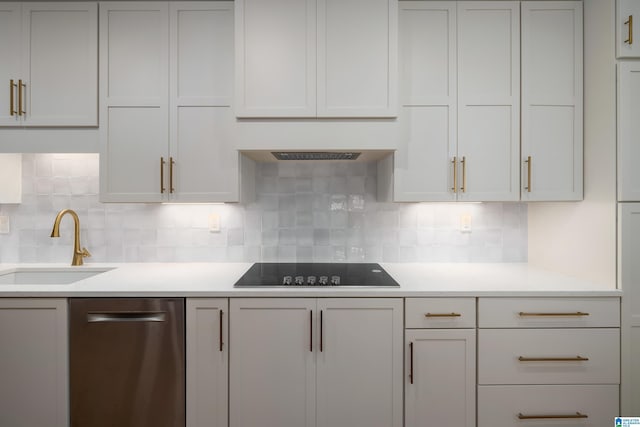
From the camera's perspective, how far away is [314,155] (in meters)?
2.08

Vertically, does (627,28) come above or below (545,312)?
above

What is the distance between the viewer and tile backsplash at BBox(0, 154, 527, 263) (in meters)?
2.33

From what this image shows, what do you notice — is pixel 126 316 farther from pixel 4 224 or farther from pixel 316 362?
pixel 4 224

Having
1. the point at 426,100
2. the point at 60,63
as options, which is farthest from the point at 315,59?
the point at 60,63

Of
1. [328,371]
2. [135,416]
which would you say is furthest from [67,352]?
[328,371]

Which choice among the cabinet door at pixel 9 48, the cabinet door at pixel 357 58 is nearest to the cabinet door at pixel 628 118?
the cabinet door at pixel 357 58

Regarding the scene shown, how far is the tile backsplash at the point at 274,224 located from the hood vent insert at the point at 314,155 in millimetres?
193

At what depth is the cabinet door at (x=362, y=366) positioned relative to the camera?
1704mm

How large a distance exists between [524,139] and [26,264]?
3.09m

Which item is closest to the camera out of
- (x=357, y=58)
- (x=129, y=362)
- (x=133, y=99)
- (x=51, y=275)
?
(x=129, y=362)

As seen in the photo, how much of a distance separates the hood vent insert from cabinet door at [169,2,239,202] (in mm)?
276

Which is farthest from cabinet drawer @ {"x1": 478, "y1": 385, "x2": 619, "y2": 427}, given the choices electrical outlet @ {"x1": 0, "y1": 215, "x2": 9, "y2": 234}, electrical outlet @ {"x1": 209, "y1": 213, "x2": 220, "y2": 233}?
electrical outlet @ {"x1": 0, "y1": 215, "x2": 9, "y2": 234}

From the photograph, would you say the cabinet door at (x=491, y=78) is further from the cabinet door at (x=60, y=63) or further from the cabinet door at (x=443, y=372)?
the cabinet door at (x=60, y=63)

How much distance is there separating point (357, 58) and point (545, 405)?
1.92m
